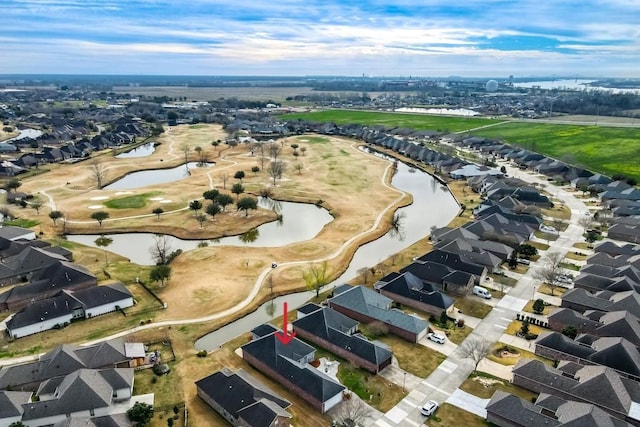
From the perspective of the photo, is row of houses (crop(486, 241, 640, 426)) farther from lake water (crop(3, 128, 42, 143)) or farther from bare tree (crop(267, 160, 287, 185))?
lake water (crop(3, 128, 42, 143))

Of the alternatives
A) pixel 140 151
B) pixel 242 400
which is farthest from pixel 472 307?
pixel 140 151

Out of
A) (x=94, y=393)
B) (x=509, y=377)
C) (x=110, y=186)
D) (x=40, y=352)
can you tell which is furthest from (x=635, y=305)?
(x=110, y=186)

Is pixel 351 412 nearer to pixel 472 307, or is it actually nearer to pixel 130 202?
pixel 472 307

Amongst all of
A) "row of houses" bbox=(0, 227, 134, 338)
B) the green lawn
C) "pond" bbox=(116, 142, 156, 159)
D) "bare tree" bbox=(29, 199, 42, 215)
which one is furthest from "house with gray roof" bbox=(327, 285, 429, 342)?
"pond" bbox=(116, 142, 156, 159)

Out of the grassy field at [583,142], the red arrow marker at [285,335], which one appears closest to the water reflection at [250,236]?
the red arrow marker at [285,335]

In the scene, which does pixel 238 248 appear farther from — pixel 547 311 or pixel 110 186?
pixel 110 186
